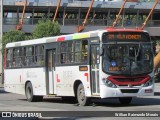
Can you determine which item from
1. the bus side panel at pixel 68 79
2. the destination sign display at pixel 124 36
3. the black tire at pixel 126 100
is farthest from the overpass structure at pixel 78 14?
the destination sign display at pixel 124 36

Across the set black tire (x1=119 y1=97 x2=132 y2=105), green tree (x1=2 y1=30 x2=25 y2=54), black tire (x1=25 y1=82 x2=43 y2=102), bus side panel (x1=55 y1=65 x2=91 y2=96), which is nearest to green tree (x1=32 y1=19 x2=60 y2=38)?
green tree (x1=2 y1=30 x2=25 y2=54)

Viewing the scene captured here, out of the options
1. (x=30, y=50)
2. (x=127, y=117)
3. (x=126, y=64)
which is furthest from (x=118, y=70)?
(x=30, y=50)

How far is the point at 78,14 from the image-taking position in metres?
82.9

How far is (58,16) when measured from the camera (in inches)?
3275

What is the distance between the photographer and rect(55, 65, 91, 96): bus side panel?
787 inches

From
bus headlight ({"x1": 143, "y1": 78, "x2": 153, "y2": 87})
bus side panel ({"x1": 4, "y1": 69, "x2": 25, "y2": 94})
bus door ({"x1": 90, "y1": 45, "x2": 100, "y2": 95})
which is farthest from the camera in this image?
bus side panel ({"x1": 4, "y1": 69, "x2": 25, "y2": 94})

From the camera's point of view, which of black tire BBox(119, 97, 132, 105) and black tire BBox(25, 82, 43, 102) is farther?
black tire BBox(25, 82, 43, 102)

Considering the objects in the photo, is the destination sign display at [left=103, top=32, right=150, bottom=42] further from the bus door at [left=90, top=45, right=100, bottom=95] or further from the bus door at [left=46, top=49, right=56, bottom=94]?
the bus door at [left=46, top=49, right=56, bottom=94]

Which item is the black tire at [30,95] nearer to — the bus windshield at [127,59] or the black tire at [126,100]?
the black tire at [126,100]

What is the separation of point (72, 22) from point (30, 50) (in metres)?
55.4

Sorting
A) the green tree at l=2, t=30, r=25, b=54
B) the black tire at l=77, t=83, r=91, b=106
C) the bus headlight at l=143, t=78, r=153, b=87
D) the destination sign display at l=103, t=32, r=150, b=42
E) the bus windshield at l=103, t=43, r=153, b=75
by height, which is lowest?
the green tree at l=2, t=30, r=25, b=54

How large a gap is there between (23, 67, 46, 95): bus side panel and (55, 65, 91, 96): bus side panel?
118 cm

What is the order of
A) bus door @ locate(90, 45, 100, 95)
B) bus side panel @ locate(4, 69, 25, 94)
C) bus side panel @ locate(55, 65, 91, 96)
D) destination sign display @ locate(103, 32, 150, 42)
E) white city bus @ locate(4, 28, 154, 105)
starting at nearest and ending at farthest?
white city bus @ locate(4, 28, 154, 105)
bus door @ locate(90, 45, 100, 95)
destination sign display @ locate(103, 32, 150, 42)
bus side panel @ locate(55, 65, 91, 96)
bus side panel @ locate(4, 69, 25, 94)

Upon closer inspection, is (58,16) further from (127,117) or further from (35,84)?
(127,117)
